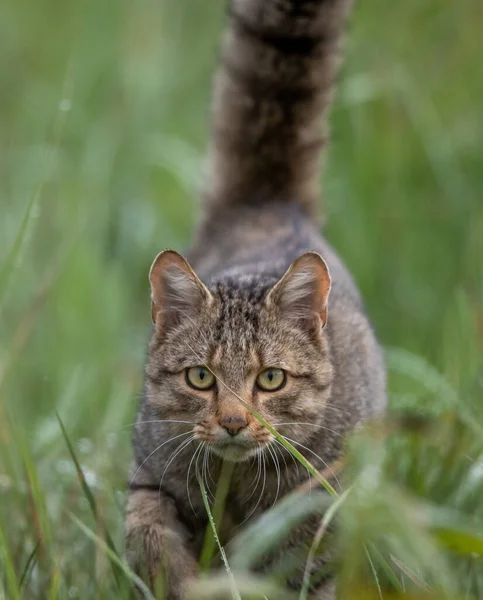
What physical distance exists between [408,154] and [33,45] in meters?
3.75

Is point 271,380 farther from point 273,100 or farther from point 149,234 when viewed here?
point 149,234

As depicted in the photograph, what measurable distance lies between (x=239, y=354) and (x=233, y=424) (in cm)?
27

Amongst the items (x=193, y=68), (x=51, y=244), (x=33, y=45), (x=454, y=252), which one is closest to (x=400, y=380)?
(x=454, y=252)

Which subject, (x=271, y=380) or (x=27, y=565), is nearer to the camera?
(x=27, y=565)

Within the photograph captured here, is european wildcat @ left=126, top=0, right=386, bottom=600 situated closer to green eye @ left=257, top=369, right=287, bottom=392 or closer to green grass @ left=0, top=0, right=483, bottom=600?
green eye @ left=257, top=369, right=287, bottom=392

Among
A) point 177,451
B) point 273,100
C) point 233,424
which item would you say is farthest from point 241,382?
point 273,100

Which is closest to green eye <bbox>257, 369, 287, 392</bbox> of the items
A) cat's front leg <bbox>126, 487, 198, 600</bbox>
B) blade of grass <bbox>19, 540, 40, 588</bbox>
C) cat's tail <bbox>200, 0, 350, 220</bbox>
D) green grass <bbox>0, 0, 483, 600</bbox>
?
green grass <bbox>0, 0, 483, 600</bbox>

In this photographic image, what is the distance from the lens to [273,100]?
4.59m

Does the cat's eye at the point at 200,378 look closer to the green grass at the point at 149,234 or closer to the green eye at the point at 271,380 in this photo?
the green eye at the point at 271,380

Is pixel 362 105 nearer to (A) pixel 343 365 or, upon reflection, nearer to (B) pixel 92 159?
(B) pixel 92 159

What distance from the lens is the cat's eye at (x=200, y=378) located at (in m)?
3.25

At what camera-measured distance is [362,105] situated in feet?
20.9

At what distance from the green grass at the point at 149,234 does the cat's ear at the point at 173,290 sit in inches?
18.0

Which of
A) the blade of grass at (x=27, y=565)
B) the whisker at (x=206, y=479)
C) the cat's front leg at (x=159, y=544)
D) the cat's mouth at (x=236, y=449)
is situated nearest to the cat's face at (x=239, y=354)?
the cat's mouth at (x=236, y=449)
